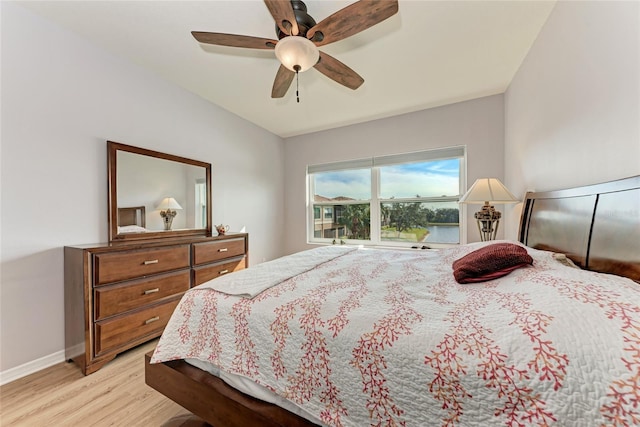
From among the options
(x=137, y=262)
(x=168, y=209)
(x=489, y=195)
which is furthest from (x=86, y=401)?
(x=489, y=195)

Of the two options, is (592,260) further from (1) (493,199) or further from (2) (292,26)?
(2) (292,26)

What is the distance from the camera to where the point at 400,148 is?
3.46 m

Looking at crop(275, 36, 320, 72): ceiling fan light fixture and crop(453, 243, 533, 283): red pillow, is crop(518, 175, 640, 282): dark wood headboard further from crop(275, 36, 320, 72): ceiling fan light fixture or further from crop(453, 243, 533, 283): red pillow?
crop(275, 36, 320, 72): ceiling fan light fixture

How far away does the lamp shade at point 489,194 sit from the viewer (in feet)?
7.27

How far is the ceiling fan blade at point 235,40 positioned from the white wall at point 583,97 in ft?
5.55

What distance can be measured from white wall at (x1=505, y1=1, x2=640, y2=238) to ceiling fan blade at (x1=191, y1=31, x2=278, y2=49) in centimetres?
169

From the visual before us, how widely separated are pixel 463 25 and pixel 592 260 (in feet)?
5.85

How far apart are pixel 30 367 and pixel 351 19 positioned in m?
3.13

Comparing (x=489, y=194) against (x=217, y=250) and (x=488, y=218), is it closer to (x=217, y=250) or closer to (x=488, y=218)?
(x=488, y=218)

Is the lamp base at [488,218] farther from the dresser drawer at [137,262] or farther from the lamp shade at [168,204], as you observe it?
the lamp shade at [168,204]

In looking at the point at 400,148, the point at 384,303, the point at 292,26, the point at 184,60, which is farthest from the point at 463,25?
the point at 184,60

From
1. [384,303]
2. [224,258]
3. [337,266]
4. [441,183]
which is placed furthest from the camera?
[441,183]

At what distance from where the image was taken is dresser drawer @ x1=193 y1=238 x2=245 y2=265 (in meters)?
2.54

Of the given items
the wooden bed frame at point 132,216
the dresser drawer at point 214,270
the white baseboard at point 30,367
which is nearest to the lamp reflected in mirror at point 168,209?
the wooden bed frame at point 132,216
